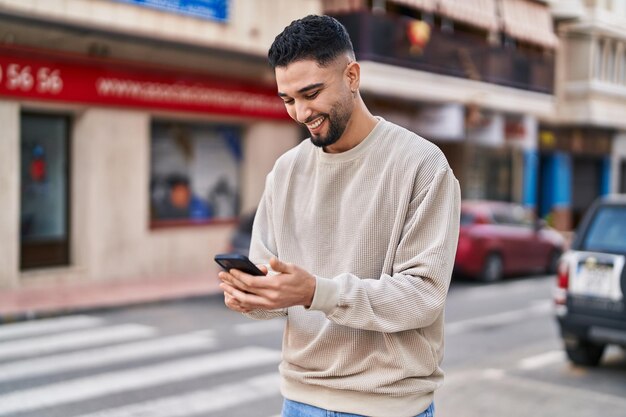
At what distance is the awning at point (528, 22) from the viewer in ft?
74.4

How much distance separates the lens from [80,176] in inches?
562

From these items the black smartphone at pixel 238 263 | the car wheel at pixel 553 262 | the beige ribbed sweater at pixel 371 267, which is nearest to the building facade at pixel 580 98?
the car wheel at pixel 553 262

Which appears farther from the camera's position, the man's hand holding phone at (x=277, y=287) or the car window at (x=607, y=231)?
the car window at (x=607, y=231)

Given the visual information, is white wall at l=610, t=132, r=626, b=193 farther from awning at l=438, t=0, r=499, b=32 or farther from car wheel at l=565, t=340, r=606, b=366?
car wheel at l=565, t=340, r=606, b=366

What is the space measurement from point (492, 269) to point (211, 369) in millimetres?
9504

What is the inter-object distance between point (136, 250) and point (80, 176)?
68.7 inches

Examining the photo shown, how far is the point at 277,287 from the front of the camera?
1.87m

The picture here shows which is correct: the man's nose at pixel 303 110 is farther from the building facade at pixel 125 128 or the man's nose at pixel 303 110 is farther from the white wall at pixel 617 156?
the white wall at pixel 617 156

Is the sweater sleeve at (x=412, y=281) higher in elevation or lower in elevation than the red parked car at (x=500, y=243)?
higher

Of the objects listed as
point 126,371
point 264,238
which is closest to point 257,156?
point 126,371

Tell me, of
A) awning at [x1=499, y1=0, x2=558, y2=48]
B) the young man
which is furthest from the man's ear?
awning at [x1=499, y1=0, x2=558, y2=48]

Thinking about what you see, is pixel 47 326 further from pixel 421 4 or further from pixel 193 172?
pixel 421 4

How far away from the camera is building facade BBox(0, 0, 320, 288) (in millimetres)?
13000

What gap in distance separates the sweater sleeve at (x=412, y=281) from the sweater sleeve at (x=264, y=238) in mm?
380
